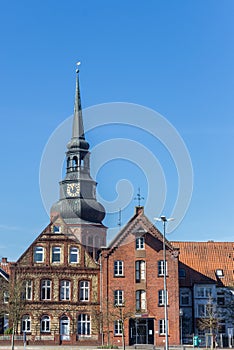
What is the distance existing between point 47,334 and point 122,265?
37.5ft

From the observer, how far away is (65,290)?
7269cm

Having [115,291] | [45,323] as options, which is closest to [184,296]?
[115,291]

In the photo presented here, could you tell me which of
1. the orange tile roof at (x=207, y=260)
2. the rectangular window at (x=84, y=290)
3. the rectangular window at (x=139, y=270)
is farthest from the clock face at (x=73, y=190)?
the rectangular window at (x=139, y=270)

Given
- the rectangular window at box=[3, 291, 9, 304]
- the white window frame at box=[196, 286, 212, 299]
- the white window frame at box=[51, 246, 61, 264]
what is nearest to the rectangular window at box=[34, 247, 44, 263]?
the white window frame at box=[51, 246, 61, 264]

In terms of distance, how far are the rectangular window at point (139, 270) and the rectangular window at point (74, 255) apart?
7.09m

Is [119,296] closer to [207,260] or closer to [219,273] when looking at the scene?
[207,260]

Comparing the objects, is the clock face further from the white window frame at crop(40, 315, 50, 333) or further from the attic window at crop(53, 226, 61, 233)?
the white window frame at crop(40, 315, 50, 333)

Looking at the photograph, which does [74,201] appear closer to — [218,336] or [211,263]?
[211,263]

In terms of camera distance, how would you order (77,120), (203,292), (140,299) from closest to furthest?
1. (140,299)
2. (203,292)
3. (77,120)

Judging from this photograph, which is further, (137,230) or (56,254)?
(56,254)

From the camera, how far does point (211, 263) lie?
256 feet

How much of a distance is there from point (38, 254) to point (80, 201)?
1310 cm

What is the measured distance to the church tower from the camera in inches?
3310

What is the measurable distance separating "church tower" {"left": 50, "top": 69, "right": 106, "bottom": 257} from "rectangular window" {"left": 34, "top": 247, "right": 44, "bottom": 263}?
1044 cm
